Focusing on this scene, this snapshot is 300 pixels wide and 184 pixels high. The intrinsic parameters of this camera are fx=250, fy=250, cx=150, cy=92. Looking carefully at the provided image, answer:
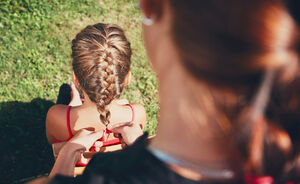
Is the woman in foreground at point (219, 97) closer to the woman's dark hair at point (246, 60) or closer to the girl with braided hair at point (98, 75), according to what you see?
the woman's dark hair at point (246, 60)

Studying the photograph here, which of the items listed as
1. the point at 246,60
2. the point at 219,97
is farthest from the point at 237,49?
the point at 219,97

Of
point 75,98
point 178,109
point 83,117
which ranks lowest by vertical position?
point 83,117

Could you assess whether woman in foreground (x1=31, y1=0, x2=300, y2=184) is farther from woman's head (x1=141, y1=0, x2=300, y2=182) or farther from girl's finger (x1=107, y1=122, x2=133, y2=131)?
girl's finger (x1=107, y1=122, x2=133, y2=131)

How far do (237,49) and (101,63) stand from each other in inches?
73.8

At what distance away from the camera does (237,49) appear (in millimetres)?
883

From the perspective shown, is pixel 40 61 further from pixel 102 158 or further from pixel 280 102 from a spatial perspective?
pixel 280 102

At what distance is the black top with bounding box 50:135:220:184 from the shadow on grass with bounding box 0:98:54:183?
2.78 meters

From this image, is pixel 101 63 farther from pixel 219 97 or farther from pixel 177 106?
pixel 219 97

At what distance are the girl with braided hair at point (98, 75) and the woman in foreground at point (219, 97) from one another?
1421 millimetres

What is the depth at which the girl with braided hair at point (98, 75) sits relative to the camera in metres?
2.58

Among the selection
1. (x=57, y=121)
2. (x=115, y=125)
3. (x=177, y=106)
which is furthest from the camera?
(x=57, y=121)

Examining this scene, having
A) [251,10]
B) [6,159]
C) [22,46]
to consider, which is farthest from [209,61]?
[22,46]

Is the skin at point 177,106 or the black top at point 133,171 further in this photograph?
the black top at point 133,171

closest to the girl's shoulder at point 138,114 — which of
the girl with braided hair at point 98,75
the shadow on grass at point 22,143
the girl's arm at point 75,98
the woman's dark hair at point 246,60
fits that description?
the girl with braided hair at point 98,75
